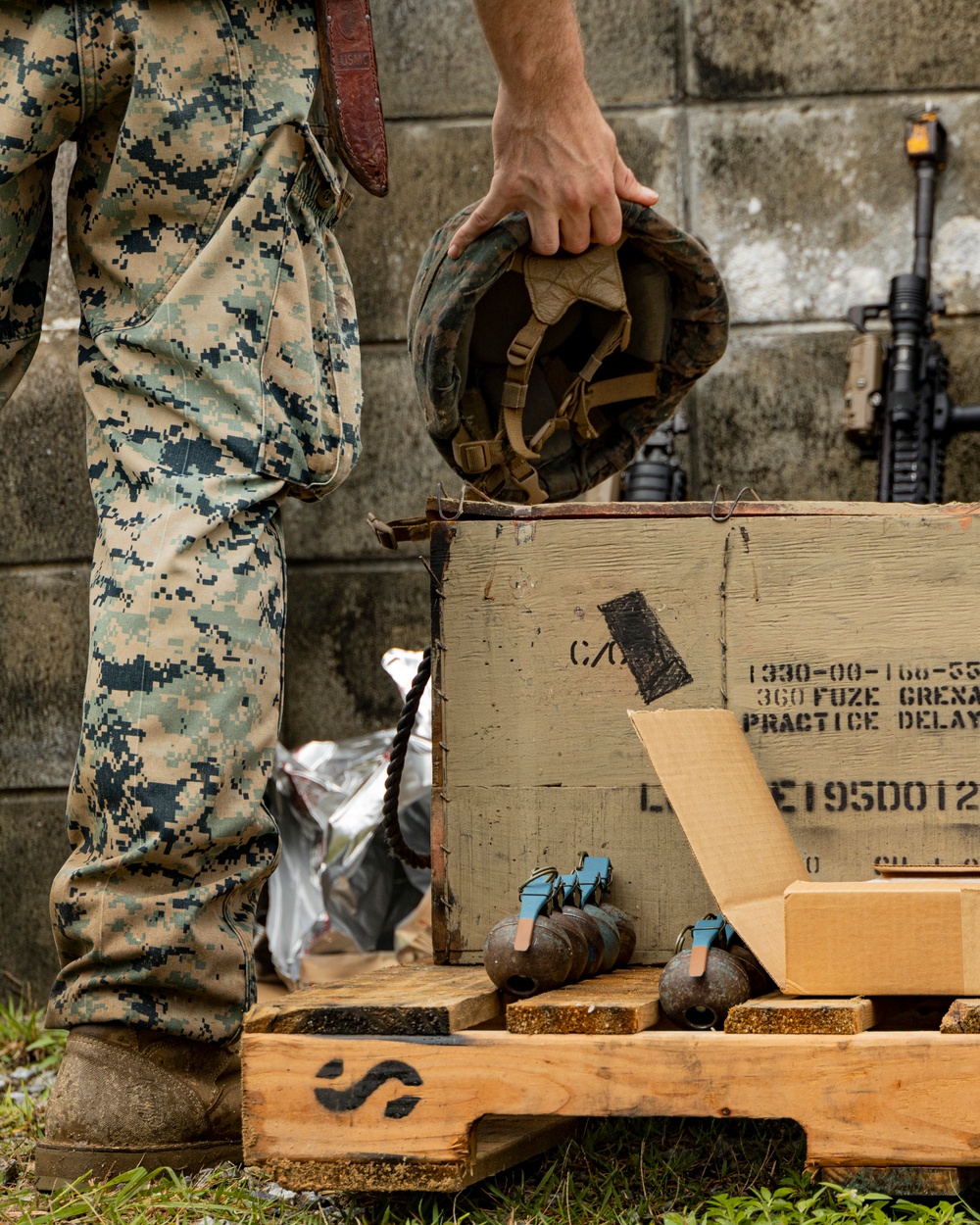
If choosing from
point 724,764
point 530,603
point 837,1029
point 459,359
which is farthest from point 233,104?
point 837,1029

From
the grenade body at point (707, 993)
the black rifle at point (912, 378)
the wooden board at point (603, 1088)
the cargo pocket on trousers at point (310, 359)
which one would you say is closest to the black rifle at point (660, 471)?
the black rifle at point (912, 378)

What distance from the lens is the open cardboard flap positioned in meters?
1.31

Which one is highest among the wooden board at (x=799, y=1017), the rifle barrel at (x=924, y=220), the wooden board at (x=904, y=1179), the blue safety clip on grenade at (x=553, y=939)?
the rifle barrel at (x=924, y=220)

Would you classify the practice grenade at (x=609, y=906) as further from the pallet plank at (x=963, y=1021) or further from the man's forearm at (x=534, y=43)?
the man's forearm at (x=534, y=43)

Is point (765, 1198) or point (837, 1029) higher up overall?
point (837, 1029)

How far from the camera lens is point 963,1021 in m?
1.14

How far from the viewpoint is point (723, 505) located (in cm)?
165

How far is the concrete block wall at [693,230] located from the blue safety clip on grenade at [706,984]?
62.8 inches

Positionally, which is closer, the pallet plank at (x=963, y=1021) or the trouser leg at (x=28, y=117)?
the pallet plank at (x=963, y=1021)

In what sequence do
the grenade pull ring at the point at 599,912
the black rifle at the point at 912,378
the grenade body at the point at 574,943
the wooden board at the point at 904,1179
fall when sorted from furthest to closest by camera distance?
1. the black rifle at the point at 912,378
2. the grenade pull ring at the point at 599,912
3. the grenade body at the point at 574,943
4. the wooden board at the point at 904,1179

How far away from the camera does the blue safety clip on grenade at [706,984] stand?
4.10 ft

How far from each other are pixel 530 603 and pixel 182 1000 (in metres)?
0.61

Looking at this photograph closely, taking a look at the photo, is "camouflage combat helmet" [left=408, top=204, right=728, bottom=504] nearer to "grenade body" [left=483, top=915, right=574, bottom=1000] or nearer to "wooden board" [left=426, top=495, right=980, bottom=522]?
"wooden board" [left=426, top=495, right=980, bottom=522]

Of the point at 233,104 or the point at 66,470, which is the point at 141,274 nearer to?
the point at 233,104
